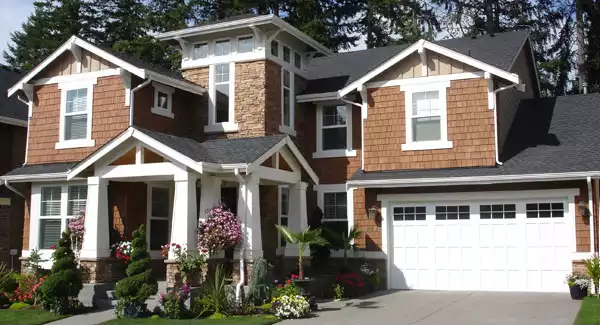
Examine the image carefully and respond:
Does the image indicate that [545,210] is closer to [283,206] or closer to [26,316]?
[283,206]

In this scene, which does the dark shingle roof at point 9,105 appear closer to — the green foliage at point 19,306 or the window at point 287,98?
the green foliage at point 19,306

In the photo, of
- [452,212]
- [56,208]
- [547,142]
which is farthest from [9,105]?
[547,142]

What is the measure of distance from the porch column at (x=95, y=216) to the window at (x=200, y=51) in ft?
18.1

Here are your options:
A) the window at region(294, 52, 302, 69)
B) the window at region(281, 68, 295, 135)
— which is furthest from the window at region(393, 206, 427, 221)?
the window at region(294, 52, 302, 69)

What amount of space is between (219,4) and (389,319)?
25.8m

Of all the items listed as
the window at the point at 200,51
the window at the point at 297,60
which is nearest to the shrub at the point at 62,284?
the window at the point at 200,51

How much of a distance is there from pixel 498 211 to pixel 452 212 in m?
1.15

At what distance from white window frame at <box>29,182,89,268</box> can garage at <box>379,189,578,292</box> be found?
329 inches

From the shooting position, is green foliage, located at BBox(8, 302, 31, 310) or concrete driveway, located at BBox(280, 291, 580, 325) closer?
concrete driveway, located at BBox(280, 291, 580, 325)

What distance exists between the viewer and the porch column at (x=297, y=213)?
1686 cm

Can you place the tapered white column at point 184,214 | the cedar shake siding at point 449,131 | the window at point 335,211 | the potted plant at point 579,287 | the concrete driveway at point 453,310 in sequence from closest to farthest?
the concrete driveway at point 453,310
the tapered white column at point 184,214
the potted plant at point 579,287
the cedar shake siding at point 449,131
the window at point 335,211

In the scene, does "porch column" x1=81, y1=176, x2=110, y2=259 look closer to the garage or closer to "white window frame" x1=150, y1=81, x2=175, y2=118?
"white window frame" x1=150, y1=81, x2=175, y2=118

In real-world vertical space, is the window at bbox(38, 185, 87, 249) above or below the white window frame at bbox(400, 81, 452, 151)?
below

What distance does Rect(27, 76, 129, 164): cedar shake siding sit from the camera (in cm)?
1781
